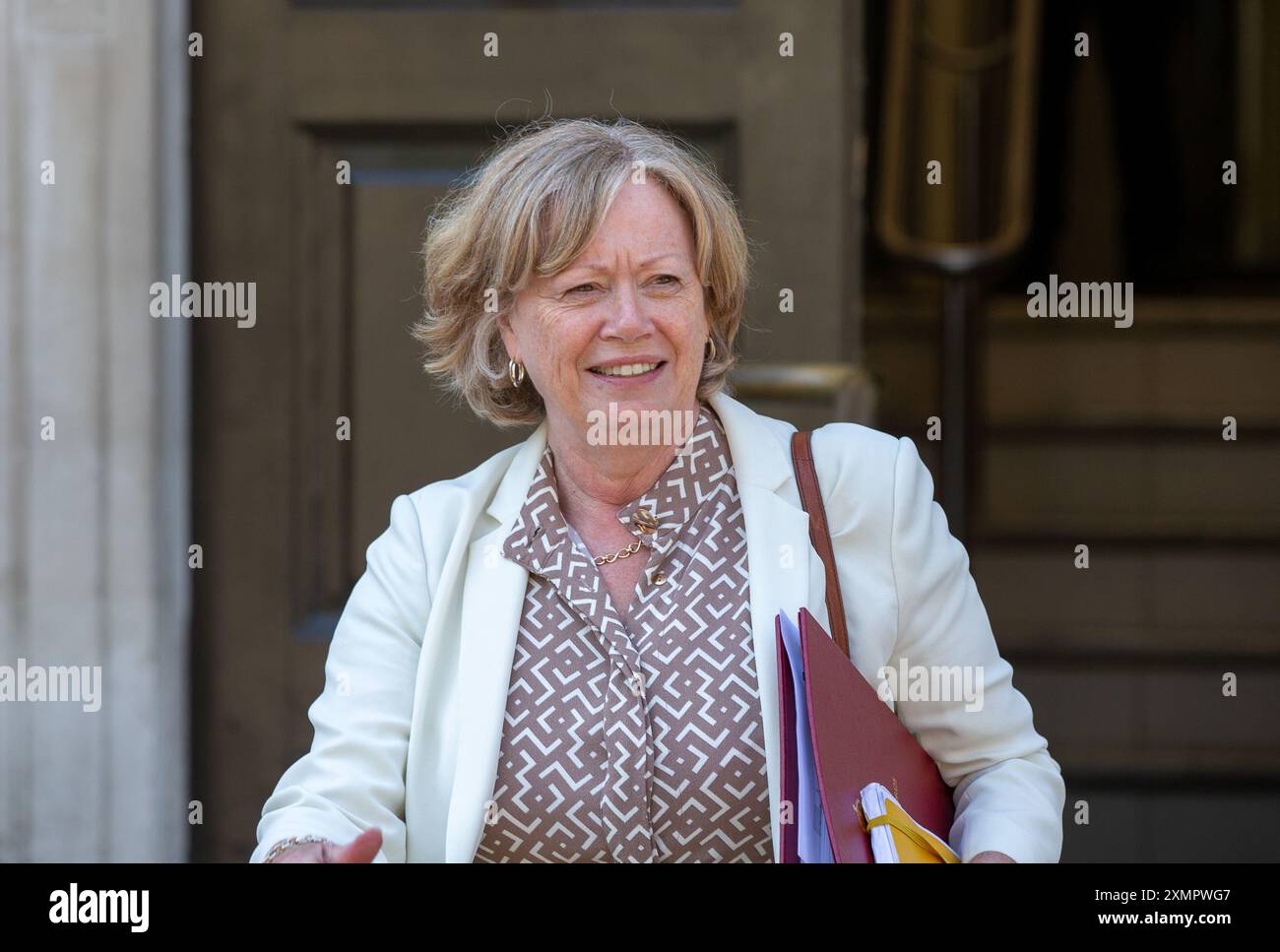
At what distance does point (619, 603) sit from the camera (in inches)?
76.9

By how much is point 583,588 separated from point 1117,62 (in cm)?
277

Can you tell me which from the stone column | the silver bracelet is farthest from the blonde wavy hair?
the stone column

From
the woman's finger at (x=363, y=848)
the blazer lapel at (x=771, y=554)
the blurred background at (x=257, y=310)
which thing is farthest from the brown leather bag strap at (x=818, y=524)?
the blurred background at (x=257, y=310)

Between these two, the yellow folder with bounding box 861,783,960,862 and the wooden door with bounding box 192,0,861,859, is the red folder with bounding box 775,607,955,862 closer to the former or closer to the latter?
the yellow folder with bounding box 861,783,960,862

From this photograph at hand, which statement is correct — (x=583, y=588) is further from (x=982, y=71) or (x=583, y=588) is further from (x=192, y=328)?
(x=982, y=71)

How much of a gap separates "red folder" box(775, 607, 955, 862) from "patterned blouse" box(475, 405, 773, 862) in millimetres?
103

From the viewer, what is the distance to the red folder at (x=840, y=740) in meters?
1.66

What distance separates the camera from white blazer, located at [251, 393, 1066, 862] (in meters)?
1.87

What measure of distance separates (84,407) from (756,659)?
1.41m

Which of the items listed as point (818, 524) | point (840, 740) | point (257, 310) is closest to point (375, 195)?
point (257, 310)

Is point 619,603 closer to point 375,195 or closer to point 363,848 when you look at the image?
point 363,848

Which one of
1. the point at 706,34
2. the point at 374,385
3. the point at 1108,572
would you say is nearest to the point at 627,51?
the point at 706,34

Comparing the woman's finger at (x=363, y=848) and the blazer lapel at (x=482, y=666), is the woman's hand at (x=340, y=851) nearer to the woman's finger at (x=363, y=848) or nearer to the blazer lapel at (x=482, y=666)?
the woman's finger at (x=363, y=848)

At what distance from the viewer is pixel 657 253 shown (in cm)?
195
